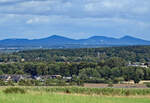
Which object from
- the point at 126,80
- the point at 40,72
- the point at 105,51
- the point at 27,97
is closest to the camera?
the point at 27,97

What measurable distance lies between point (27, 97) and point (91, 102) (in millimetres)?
2820

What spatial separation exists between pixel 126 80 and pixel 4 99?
1411 inches

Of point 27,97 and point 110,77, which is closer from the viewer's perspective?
point 27,97

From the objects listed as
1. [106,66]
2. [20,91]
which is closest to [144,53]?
[106,66]

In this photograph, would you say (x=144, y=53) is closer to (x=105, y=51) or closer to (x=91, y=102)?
(x=105, y=51)

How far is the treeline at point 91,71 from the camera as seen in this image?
51750mm

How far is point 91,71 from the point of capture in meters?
55.7

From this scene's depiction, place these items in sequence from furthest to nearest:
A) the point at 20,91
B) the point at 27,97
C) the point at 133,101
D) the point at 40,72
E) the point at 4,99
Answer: the point at 40,72, the point at 20,91, the point at 133,101, the point at 27,97, the point at 4,99

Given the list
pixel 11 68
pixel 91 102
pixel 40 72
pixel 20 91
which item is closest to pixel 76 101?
pixel 91 102

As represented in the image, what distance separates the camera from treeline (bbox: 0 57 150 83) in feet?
170

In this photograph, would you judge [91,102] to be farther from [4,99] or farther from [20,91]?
[20,91]

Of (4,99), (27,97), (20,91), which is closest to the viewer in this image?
(4,99)

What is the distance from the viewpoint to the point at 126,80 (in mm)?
51188

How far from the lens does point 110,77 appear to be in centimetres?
5397
